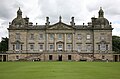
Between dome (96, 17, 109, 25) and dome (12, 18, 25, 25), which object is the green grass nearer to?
dome (96, 17, 109, 25)

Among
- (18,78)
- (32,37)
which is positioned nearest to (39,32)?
(32,37)

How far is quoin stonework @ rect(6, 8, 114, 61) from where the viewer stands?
6550 centimetres

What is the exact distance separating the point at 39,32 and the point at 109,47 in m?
16.2

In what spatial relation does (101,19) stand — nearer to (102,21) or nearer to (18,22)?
(102,21)

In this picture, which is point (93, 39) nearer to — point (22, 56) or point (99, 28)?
point (99, 28)

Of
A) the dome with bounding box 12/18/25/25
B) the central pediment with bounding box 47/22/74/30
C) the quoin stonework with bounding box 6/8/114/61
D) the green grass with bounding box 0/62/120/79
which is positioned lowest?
the green grass with bounding box 0/62/120/79

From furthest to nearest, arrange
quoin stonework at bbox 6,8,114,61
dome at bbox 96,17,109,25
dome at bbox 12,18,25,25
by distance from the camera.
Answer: dome at bbox 12,18,25,25
dome at bbox 96,17,109,25
quoin stonework at bbox 6,8,114,61

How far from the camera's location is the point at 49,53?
62625mm

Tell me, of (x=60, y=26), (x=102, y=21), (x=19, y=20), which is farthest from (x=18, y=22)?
(x=102, y=21)

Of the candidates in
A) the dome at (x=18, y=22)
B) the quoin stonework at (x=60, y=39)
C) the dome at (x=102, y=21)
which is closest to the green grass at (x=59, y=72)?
the quoin stonework at (x=60, y=39)

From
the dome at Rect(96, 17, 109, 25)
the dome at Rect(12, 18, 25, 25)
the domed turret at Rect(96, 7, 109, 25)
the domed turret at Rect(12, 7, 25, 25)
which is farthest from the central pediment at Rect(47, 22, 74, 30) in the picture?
the domed turret at Rect(12, 7, 25, 25)

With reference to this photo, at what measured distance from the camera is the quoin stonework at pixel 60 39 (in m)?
65.5

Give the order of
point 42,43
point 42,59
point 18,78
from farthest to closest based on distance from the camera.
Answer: point 42,43
point 42,59
point 18,78

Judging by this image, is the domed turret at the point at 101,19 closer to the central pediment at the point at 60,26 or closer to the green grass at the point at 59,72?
the central pediment at the point at 60,26
